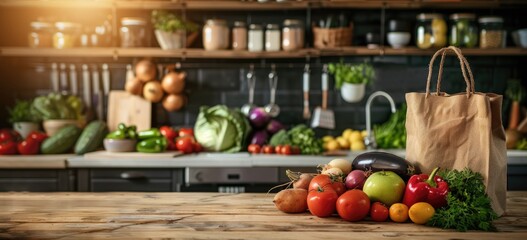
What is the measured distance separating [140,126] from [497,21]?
121 inches

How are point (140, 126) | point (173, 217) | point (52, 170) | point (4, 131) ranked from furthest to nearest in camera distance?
point (140, 126), point (4, 131), point (52, 170), point (173, 217)

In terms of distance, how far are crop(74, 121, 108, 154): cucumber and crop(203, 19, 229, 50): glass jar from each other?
3.51 ft

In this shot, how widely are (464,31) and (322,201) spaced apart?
3.08 metres

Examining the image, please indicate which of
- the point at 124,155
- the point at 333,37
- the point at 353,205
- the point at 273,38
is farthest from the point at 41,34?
the point at 353,205

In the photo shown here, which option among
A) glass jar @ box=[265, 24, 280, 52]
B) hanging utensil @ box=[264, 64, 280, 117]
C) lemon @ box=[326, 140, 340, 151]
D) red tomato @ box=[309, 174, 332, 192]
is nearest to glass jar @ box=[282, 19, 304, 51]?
glass jar @ box=[265, 24, 280, 52]

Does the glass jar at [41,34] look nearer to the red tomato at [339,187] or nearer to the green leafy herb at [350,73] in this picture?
the green leafy herb at [350,73]

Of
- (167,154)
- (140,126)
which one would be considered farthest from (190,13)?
(167,154)

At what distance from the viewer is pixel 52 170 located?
371 cm

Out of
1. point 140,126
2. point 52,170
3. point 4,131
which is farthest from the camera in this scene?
point 140,126

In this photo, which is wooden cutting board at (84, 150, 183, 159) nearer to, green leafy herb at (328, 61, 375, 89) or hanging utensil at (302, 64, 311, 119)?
hanging utensil at (302, 64, 311, 119)

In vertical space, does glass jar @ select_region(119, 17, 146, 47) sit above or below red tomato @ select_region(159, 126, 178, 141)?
above

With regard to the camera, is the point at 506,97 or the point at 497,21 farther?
the point at 506,97

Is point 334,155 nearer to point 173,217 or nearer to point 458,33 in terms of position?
point 458,33

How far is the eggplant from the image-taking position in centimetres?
187
